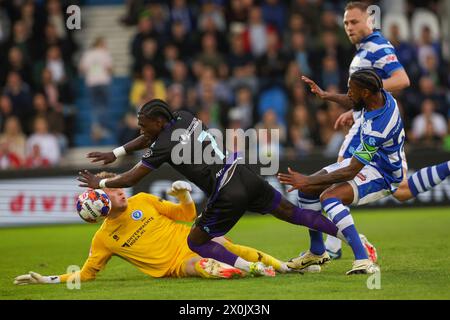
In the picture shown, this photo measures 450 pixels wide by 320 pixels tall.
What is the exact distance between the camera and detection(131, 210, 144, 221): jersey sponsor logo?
975 centimetres

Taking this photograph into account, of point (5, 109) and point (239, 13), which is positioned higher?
point (239, 13)

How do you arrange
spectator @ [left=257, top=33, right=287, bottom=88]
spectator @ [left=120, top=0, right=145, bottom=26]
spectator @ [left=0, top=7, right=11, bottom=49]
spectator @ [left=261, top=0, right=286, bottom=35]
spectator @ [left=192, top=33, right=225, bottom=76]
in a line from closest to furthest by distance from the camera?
spectator @ [left=192, top=33, right=225, bottom=76] → spectator @ [left=257, top=33, right=287, bottom=88] → spectator @ [left=261, top=0, right=286, bottom=35] → spectator @ [left=0, top=7, right=11, bottom=49] → spectator @ [left=120, top=0, right=145, bottom=26]

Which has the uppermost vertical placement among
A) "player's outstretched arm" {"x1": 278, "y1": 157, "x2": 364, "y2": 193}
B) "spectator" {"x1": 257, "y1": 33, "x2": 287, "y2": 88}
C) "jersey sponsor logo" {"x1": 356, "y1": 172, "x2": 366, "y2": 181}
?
→ "spectator" {"x1": 257, "y1": 33, "x2": 287, "y2": 88}

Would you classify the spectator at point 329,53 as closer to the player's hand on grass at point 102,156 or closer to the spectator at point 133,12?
the spectator at point 133,12

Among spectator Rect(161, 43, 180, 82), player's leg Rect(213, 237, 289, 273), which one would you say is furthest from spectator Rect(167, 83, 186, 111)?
player's leg Rect(213, 237, 289, 273)

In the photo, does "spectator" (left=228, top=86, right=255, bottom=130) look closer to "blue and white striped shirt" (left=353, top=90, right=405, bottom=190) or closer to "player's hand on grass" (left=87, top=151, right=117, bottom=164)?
"player's hand on grass" (left=87, top=151, right=117, bottom=164)

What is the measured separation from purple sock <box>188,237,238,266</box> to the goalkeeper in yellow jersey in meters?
0.16

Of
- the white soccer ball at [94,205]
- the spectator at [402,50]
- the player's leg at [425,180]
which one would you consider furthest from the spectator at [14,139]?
the player's leg at [425,180]

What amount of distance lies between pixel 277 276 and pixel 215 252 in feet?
2.21

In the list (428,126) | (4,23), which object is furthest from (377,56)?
(4,23)

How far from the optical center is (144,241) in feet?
31.8

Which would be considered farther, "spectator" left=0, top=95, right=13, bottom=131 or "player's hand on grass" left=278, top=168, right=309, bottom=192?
"spectator" left=0, top=95, right=13, bottom=131

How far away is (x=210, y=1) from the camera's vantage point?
68.0 ft

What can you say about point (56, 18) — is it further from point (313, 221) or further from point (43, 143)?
point (313, 221)
